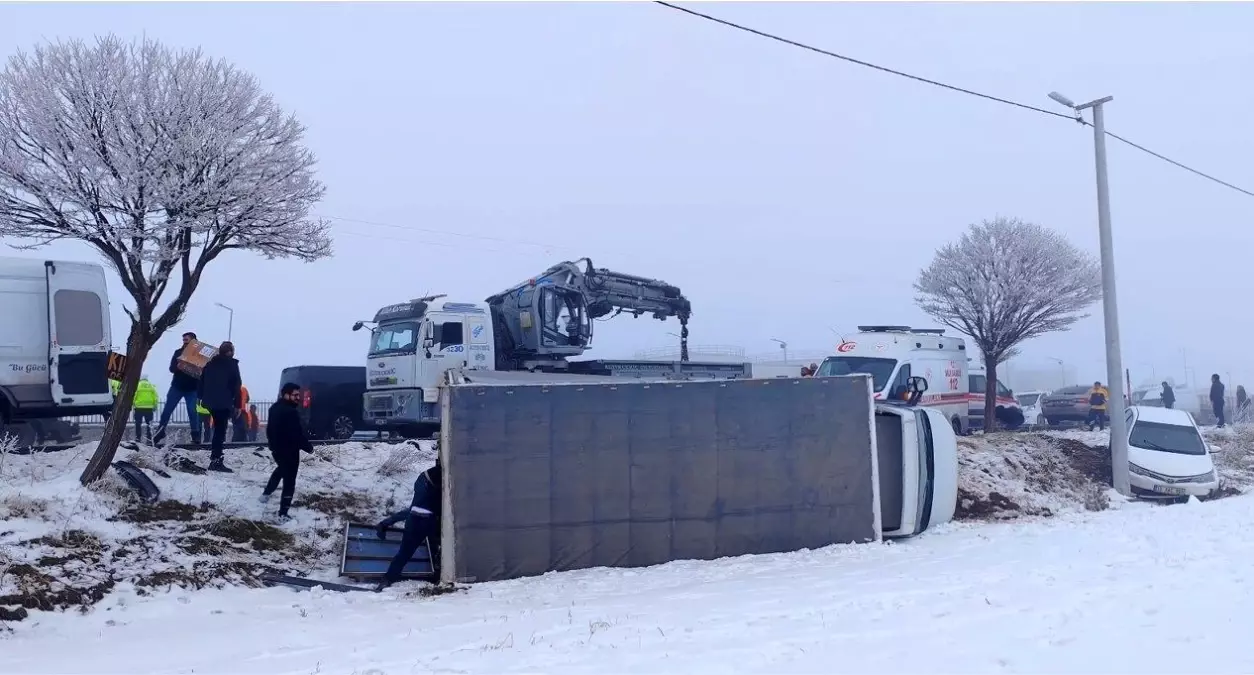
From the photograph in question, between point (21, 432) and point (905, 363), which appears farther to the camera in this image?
point (905, 363)

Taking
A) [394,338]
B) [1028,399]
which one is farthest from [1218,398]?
[394,338]

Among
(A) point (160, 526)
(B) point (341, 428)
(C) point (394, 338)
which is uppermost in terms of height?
(C) point (394, 338)

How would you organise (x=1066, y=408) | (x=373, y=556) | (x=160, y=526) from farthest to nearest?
(x=1066, y=408)
(x=373, y=556)
(x=160, y=526)

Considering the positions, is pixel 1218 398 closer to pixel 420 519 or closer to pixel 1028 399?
pixel 1028 399

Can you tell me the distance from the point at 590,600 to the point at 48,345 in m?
9.13

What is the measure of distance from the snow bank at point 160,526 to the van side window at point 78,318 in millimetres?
1725

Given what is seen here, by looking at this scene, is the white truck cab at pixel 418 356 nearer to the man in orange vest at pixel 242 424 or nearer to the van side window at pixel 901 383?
the man in orange vest at pixel 242 424

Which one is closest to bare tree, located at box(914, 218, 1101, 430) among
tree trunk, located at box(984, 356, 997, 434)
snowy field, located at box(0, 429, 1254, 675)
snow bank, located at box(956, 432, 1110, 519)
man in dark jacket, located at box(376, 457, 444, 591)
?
tree trunk, located at box(984, 356, 997, 434)

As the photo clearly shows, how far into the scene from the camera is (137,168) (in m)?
12.0

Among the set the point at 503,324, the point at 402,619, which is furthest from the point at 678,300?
the point at 402,619

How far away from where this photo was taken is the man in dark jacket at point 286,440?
1278 cm

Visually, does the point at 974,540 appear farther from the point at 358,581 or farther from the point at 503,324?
the point at 503,324

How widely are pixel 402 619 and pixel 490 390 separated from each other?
3.01 m

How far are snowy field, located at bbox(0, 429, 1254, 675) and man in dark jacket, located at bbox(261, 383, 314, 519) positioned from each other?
1.48 feet
